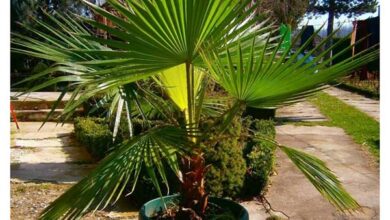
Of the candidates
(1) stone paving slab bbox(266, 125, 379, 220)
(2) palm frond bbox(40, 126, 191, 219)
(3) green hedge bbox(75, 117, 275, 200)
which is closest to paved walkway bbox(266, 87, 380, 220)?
(1) stone paving slab bbox(266, 125, 379, 220)

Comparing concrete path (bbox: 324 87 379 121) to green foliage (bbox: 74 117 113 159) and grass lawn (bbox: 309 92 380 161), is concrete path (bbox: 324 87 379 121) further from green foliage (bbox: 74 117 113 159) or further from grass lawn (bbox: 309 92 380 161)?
green foliage (bbox: 74 117 113 159)

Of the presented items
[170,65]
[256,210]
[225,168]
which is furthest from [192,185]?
[256,210]

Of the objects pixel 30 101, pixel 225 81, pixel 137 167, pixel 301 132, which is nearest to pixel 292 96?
pixel 225 81

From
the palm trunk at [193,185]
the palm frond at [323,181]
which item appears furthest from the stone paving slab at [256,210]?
the palm frond at [323,181]

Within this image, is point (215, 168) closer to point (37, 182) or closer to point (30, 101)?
point (37, 182)

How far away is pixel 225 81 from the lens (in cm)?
185

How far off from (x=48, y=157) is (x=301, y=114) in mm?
6466

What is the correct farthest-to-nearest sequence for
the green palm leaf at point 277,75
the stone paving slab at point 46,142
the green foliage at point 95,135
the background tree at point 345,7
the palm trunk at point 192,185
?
the background tree at point 345,7
the stone paving slab at point 46,142
the green foliage at point 95,135
the palm trunk at point 192,185
the green palm leaf at point 277,75

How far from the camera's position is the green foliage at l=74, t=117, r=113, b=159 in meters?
5.90

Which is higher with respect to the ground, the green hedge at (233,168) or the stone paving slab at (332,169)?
the green hedge at (233,168)

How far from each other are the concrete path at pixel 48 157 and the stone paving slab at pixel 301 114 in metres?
4.83

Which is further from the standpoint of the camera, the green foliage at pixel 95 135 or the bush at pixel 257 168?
the green foliage at pixel 95 135

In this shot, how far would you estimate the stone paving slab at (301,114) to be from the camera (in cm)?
981

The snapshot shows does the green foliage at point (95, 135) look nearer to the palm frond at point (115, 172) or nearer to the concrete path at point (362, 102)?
the palm frond at point (115, 172)
